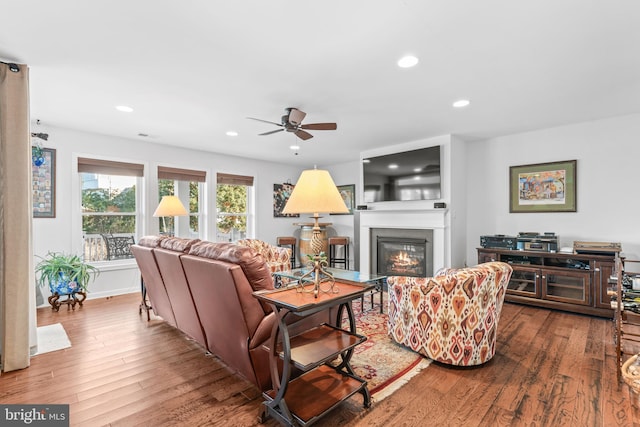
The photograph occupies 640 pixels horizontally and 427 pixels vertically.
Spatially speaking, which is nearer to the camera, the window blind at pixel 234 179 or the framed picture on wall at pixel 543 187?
the framed picture on wall at pixel 543 187

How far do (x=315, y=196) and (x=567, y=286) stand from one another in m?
3.70

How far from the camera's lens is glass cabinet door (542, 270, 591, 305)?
363 centimetres

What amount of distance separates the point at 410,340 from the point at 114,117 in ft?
13.6

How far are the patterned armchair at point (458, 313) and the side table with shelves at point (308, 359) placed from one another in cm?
77

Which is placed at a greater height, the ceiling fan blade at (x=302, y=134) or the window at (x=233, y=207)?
the ceiling fan blade at (x=302, y=134)

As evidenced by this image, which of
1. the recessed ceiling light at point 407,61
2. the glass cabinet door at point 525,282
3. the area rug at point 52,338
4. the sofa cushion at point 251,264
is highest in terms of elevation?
the recessed ceiling light at point 407,61

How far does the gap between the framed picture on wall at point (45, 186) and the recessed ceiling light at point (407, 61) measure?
4591 millimetres

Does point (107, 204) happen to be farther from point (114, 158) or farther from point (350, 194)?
point (350, 194)

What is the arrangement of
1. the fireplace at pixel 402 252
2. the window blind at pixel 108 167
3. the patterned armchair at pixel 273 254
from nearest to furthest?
the window blind at pixel 108 167 < the fireplace at pixel 402 252 < the patterned armchair at pixel 273 254

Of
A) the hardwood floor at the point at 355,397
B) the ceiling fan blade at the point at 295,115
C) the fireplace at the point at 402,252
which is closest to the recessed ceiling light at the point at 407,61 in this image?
the ceiling fan blade at the point at 295,115

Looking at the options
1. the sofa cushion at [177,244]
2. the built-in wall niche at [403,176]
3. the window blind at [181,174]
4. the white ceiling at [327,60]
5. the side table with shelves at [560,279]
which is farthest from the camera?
the window blind at [181,174]

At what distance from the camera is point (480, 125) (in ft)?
13.4

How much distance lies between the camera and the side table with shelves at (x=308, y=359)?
1706 millimetres

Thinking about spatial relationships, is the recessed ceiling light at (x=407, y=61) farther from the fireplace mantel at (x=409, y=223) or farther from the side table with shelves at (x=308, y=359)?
the fireplace mantel at (x=409, y=223)
